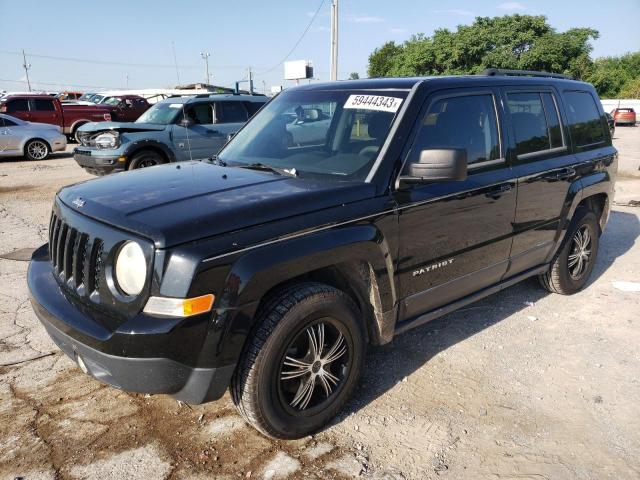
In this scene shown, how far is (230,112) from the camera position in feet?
36.4

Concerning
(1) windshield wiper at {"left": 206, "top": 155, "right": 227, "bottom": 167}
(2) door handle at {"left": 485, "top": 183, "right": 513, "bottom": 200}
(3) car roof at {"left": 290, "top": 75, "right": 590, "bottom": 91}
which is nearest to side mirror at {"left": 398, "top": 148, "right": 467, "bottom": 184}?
(3) car roof at {"left": 290, "top": 75, "right": 590, "bottom": 91}

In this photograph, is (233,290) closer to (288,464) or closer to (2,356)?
(288,464)

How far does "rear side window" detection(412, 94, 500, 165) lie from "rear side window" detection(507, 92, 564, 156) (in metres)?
0.28

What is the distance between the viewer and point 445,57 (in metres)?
46.3

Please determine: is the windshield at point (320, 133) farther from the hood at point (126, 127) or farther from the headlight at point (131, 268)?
the hood at point (126, 127)

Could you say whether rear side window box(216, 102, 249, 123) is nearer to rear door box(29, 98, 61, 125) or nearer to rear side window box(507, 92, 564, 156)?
rear side window box(507, 92, 564, 156)

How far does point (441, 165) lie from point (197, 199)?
1.32 m

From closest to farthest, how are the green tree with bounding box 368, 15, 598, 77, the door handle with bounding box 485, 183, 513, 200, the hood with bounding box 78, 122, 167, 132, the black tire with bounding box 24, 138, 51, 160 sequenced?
the door handle with bounding box 485, 183, 513, 200 < the hood with bounding box 78, 122, 167, 132 < the black tire with bounding box 24, 138, 51, 160 < the green tree with bounding box 368, 15, 598, 77

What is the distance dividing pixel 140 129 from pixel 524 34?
42869 millimetres

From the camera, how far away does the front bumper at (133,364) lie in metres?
2.29

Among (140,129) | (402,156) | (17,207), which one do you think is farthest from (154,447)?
(140,129)

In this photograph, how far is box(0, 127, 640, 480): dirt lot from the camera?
8.75ft

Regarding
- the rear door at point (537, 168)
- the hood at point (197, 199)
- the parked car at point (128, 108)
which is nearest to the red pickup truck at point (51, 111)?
the parked car at point (128, 108)

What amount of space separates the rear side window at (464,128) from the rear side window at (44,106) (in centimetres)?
1932
